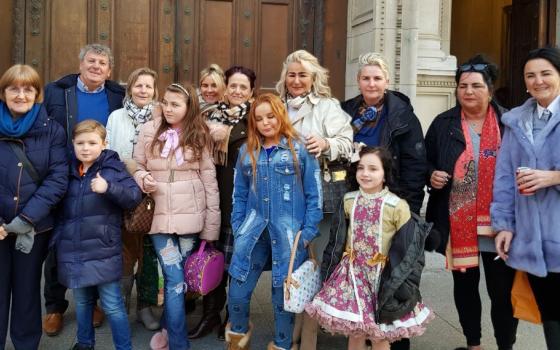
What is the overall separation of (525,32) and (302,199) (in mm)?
6260

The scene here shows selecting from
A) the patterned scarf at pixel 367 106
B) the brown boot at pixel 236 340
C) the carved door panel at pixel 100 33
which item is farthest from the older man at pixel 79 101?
the carved door panel at pixel 100 33

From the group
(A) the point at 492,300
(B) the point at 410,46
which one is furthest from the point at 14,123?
(B) the point at 410,46

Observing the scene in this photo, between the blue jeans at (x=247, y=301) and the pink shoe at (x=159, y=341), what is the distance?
1.83ft

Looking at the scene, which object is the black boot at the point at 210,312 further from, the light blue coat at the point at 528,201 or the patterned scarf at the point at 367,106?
the light blue coat at the point at 528,201

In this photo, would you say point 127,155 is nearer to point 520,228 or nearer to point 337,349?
point 337,349

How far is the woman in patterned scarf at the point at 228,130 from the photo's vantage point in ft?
13.0

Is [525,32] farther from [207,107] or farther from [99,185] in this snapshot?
[99,185]

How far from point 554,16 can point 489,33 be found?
4.30 metres

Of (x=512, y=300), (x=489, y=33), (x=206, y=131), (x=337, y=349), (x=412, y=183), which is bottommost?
(x=337, y=349)

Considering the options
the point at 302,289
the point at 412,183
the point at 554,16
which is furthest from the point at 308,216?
the point at 554,16

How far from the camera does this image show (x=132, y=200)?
3.56 m

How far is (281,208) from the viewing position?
3.55 m

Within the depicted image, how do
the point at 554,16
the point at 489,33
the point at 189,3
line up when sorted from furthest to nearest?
the point at 489,33
the point at 554,16
the point at 189,3

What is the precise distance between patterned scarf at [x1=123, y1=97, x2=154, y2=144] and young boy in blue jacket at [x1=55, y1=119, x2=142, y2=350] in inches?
15.8
